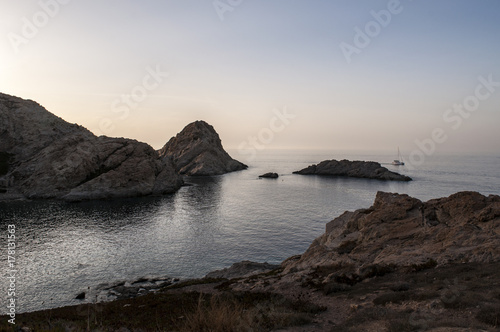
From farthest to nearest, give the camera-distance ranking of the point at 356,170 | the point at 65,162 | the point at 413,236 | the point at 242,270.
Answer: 1. the point at 356,170
2. the point at 65,162
3. the point at 242,270
4. the point at 413,236

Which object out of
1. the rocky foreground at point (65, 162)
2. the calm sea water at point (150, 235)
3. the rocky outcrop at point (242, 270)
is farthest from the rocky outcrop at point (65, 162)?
the rocky outcrop at point (242, 270)

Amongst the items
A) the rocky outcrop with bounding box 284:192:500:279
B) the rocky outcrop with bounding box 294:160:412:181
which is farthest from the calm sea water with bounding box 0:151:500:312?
the rocky outcrop with bounding box 294:160:412:181

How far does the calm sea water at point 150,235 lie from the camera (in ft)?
139

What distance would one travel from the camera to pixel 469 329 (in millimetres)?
10359

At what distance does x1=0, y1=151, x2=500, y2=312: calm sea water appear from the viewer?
42344mm

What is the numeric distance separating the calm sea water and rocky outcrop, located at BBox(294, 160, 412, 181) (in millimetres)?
47726

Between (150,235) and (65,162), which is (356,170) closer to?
(150,235)

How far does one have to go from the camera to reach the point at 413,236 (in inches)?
1119

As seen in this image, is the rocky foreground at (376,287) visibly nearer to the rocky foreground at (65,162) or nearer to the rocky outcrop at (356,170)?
the rocky foreground at (65,162)

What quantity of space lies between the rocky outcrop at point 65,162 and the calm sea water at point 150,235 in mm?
10066

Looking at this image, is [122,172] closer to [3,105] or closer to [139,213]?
[139,213]

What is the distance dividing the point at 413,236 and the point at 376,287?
11.4 meters

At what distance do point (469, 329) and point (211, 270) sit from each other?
126 ft

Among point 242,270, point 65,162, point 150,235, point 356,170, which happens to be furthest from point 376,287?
point 356,170
